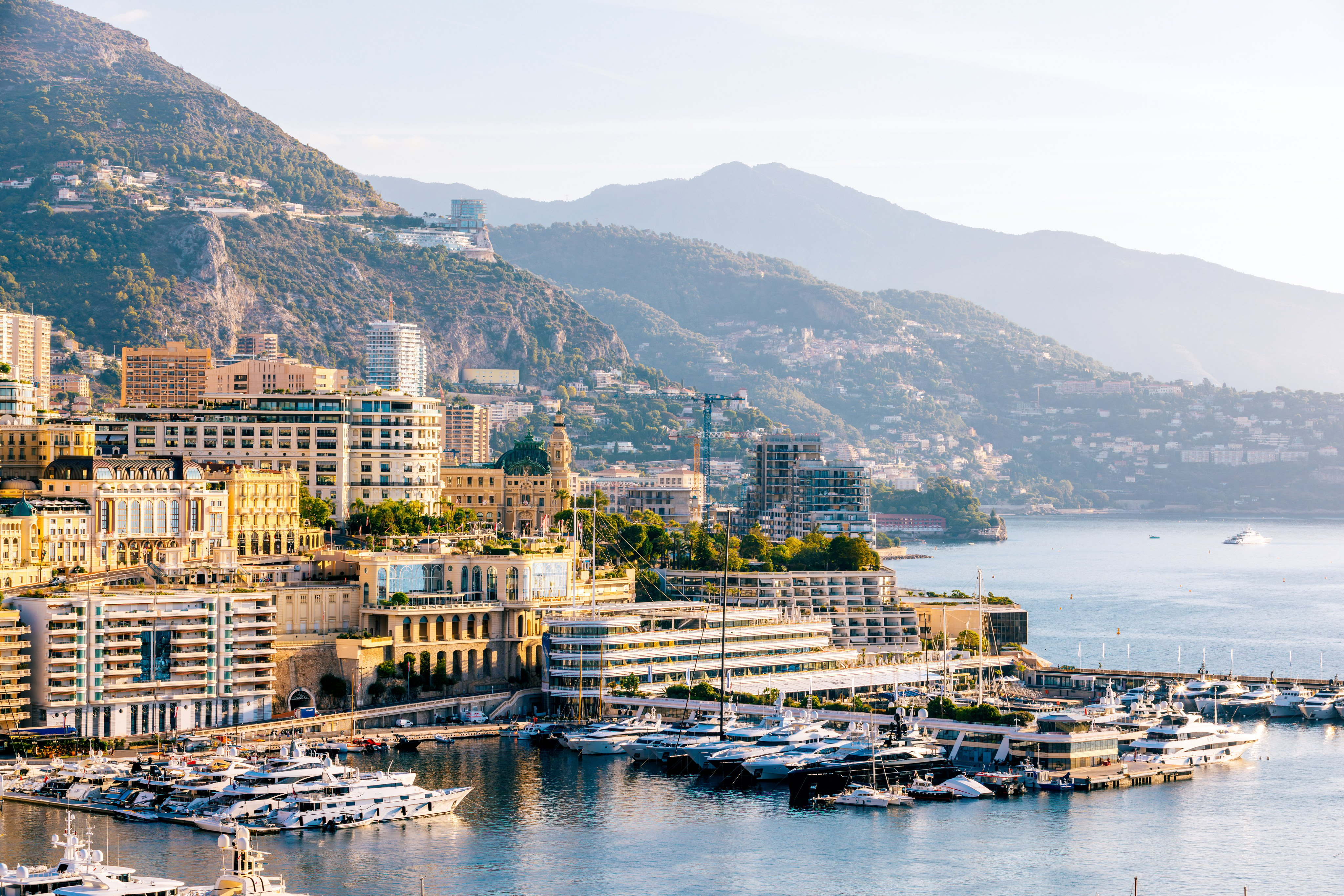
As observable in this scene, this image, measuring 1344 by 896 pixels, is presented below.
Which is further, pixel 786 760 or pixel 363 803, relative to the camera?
pixel 786 760

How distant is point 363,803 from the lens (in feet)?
222

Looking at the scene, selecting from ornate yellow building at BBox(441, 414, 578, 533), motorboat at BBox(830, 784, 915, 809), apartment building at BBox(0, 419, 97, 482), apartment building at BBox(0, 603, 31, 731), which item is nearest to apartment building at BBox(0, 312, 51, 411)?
ornate yellow building at BBox(441, 414, 578, 533)

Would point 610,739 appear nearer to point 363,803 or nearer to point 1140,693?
point 363,803

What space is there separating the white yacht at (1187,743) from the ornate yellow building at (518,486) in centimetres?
4705

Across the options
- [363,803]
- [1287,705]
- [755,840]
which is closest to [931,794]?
[755,840]

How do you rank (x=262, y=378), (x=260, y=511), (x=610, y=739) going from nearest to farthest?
(x=610, y=739)
(x=260, y=511)
(x=262, y=378)

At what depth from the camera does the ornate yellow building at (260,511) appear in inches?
3871

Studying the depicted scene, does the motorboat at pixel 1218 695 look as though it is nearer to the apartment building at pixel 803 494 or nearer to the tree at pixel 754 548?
the tree at pixel 754 548

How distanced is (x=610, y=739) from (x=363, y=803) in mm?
16834

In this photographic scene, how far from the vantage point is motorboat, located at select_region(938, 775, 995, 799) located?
7531cm

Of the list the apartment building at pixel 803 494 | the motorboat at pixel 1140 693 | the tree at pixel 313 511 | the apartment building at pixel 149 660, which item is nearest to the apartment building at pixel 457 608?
the apartment building at pixel 149 660

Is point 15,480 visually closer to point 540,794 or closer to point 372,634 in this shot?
point 372,634

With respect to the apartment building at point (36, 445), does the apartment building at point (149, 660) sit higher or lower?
lower

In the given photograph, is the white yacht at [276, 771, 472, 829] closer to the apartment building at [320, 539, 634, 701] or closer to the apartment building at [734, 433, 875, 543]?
the apartment building at [320, 539, 634, 701]
